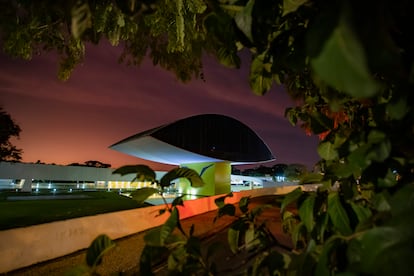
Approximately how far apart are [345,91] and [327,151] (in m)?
0.70

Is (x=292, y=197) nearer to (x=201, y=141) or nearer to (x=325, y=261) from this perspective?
(x=325, y=261)

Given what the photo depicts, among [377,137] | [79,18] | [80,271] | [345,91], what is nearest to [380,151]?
[377,137]

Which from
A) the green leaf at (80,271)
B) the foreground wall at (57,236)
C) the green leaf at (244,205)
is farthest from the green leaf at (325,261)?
the foreground wall at (57,236)

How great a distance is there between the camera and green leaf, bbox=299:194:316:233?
0.89 meters

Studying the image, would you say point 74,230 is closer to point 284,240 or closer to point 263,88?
point 284,240

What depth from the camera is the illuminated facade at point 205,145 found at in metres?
22.3

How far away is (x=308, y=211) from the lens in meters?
0.92

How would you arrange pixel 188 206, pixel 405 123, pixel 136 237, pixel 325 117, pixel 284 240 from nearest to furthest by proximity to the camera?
1. pixel 405 123
2. pixel 325 117
3. pixel 284 240
4. pixel 136 237
5. pixel 188 206

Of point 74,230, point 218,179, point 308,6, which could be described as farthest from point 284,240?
point 218,179

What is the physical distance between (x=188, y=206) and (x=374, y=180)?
12.4 meters

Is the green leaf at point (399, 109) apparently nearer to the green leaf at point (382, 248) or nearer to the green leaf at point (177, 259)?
the green leaf at point (382, 248)

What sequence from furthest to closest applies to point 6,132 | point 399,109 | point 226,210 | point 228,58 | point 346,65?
point 6,132, point 226,210, point 228,58, point 399,109, point 346,65

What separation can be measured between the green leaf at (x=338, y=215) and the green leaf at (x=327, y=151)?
16cm

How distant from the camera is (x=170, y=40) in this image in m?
5.57
